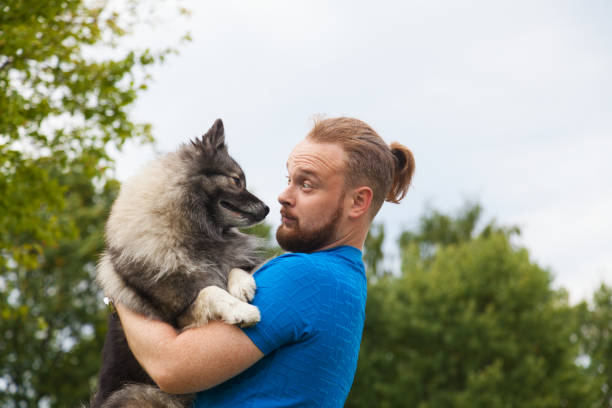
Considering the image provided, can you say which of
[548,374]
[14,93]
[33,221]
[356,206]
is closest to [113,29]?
[14,93]

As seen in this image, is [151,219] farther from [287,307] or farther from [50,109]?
[50,109]

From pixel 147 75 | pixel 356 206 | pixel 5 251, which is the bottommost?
pixel 5 251

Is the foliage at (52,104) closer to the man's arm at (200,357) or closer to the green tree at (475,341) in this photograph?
the man's arm at (200,357)

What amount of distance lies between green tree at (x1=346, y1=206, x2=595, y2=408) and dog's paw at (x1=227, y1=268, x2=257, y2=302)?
24.0m

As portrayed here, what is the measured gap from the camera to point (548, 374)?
27.2 m

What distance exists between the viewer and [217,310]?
10.3 feet

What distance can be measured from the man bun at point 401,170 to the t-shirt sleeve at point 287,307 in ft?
3.91

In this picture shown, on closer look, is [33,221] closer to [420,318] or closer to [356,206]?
[356,206]

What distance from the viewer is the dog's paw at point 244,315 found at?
285 cm

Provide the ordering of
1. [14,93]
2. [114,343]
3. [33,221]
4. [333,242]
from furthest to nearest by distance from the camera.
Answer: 1. [33,221]
2. [14,93]
3. [114,343]
4. [333,242]

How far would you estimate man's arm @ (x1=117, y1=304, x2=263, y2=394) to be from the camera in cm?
276

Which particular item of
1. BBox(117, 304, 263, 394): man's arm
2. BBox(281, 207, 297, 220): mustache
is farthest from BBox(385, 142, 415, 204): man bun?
BBox(117, 304, 263, 394): man's arm

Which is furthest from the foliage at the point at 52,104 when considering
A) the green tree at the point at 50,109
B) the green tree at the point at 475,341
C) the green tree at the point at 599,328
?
the green tree at the point at 599,328

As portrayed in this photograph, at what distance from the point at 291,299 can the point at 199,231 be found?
124 cm
